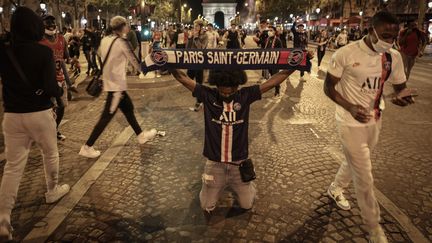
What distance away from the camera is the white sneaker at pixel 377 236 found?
316 centimetres

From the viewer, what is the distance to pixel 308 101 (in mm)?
9250

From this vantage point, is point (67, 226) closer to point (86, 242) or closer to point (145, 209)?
point (86, 242)

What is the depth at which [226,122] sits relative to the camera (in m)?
3.50

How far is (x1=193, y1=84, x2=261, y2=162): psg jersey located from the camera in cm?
347

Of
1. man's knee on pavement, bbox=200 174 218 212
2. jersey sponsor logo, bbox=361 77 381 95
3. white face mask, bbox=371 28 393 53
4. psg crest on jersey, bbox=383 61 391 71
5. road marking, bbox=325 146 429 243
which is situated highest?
white face mask, bbox=371 28 393 53

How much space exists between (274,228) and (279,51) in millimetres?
1648

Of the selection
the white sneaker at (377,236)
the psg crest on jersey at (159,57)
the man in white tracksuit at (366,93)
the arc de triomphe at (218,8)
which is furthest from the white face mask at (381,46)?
the arc de triomphe at (218,8)

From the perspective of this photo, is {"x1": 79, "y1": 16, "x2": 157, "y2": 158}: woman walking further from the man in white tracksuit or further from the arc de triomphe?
the arc de triomphe

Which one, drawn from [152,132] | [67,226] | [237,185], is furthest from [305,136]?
[67,226]

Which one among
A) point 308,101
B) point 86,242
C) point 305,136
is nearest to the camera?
point 86,242

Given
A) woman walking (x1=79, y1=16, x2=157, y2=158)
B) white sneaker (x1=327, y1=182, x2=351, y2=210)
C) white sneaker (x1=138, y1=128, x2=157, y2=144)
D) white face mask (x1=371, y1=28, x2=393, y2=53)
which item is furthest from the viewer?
white sneaker (x1=138, y1=128, x2=157, y2=144)

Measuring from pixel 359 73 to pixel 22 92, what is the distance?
2.94m

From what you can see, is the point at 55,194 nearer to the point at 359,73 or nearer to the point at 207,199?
the point at 207,199

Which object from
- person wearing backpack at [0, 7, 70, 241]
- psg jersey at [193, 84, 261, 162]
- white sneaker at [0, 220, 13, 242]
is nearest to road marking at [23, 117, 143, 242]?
white sneaker at [0, 220, 13, 242]
